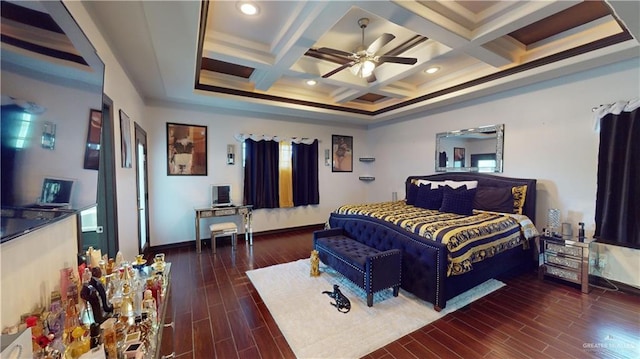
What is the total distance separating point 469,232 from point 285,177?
3.91 meters

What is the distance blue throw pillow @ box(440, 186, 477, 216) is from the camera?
371cm

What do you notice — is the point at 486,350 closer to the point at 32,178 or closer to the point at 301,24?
the point at 32,178

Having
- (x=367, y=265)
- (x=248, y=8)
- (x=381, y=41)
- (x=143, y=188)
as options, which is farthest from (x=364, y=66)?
(x=143, y=188)

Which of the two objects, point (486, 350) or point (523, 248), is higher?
point (523, 248)

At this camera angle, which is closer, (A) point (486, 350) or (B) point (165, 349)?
(B) point (165, 349)

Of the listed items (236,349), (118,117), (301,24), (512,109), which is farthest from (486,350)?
(118,117)

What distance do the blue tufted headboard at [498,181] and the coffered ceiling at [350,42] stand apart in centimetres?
139

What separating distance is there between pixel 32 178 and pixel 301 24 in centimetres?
245

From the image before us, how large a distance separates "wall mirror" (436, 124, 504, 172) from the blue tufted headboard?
4.5 inches

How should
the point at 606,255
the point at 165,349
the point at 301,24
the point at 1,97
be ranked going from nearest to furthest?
the point at 1,97 < the point at 165,349 < the point at 301,24 < the point at 606,255

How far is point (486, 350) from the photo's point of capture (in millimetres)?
1980

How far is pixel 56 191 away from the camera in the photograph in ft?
3.82

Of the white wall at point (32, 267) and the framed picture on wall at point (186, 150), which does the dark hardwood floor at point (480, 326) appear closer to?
the white wall at point (32, 267)

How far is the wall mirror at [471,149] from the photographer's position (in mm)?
4176
